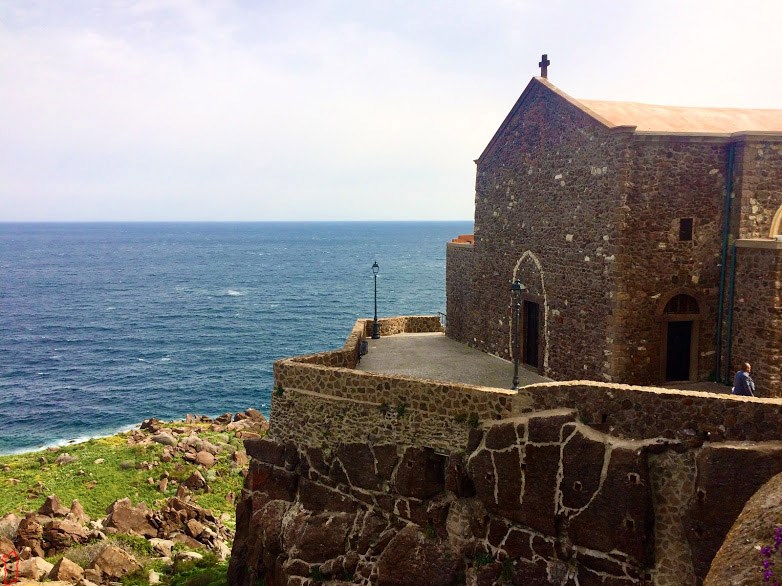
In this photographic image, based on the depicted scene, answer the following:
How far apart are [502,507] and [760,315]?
804cm

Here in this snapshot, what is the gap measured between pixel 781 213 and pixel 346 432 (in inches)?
507

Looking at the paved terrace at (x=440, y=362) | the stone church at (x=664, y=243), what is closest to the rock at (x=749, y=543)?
the stone church at (x=664, y=243)

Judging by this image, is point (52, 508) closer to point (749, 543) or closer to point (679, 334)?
point (679, 334)

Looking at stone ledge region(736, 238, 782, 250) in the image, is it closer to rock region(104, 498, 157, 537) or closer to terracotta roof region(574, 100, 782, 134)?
terracotta roof region(574, 100, 782, 134)

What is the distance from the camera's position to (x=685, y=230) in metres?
16.1

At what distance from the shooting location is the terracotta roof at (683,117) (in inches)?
659

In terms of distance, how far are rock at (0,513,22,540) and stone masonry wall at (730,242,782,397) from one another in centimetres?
2520

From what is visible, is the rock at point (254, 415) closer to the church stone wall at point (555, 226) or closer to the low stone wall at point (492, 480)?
the church stone wall at point (555, 226)

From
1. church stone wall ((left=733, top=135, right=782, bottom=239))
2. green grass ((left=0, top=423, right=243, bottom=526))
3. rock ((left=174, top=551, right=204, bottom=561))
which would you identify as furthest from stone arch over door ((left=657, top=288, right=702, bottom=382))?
green grass ((left=0, top=423, right=243, bottom=526))

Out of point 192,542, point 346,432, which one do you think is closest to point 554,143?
point 346,432

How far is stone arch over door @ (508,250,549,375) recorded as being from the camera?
19.1 meters

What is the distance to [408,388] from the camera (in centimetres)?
1526

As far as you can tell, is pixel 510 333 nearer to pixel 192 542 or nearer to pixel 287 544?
pixel 287 544

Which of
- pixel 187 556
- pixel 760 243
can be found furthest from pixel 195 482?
pixel 760 243
